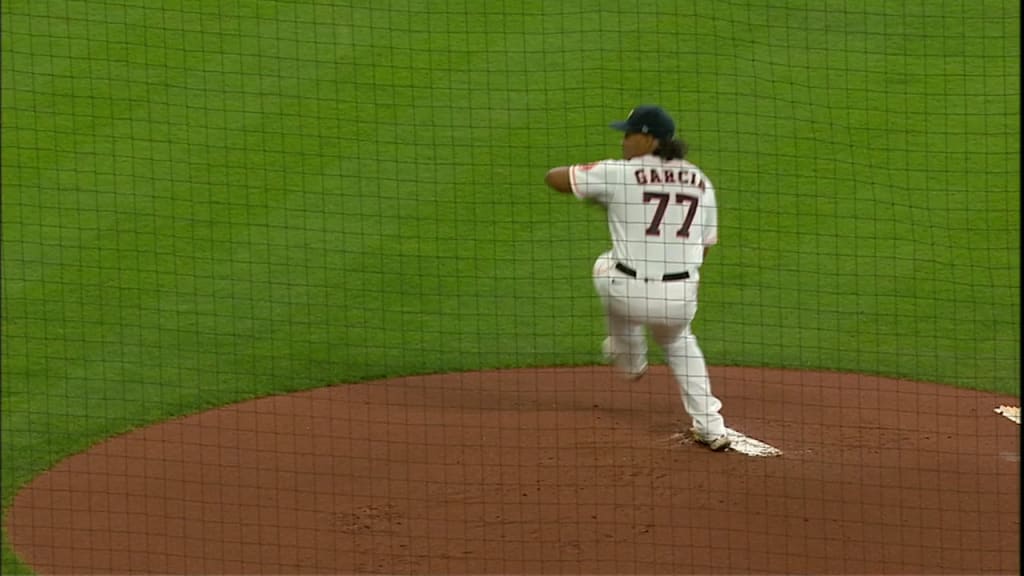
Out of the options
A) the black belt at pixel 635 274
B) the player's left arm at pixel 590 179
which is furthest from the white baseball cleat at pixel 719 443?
the player's left arm at pixel 590 179

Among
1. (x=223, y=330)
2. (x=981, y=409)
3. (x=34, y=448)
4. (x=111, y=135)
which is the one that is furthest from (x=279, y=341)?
(x=981, y=409)

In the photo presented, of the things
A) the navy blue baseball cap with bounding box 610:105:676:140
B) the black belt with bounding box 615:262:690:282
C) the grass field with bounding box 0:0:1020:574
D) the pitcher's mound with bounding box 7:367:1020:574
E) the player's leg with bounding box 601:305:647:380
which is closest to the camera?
the pitcher's mound with bounding box 7:367:1020:574

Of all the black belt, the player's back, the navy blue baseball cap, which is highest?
the navy blue baseball cap

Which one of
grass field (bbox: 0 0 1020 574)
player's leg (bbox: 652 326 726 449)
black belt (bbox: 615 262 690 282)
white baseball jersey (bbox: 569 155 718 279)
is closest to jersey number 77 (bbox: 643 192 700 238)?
white baseball jersey (bbox: 569 155 718 279)

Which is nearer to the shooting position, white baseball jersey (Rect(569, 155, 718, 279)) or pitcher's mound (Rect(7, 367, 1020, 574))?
pitcher's mound (Rect(7, 367, 1020, 574))

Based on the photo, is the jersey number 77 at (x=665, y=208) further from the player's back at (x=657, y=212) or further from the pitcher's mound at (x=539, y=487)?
the pitcher's mound at (x=539, y=487)

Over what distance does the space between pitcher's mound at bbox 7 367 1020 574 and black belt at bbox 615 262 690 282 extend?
818 millimetres

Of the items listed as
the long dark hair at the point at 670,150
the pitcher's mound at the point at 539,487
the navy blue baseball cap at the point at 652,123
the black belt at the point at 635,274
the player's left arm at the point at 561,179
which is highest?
the navy blue baseball cap at the point at 652,123

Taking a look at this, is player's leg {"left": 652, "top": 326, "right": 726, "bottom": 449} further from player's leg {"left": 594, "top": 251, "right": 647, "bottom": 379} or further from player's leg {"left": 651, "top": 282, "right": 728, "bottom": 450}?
player's leg {"left": 594, "top": 251, "right": 647, "bottom": 379}

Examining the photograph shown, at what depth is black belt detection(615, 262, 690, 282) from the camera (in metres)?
9.36

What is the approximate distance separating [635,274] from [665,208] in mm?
358

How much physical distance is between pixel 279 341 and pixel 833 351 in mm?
3215

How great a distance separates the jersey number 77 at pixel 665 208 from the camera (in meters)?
9.30

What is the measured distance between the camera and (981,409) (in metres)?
10.3
